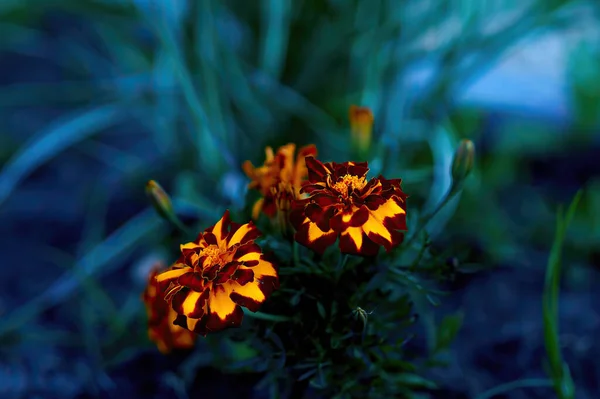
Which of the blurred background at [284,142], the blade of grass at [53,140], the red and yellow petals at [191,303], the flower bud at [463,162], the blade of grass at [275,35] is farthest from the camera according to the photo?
the blade of grass at [275,35]

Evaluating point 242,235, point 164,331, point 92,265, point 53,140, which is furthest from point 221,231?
point 53,140

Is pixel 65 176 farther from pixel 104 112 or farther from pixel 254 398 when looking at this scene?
pixel 254 398

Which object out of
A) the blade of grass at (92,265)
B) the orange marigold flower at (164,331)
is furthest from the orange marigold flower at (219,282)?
the blade of grass at (92,265)

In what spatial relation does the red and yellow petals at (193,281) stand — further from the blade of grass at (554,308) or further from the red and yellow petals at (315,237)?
the blade of grass at (554,308)

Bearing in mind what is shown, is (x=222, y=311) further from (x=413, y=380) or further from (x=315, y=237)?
(x=413, y=380)

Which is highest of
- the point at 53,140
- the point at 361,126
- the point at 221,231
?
the point at 53,140

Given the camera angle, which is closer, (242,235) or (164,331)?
(242,235)
